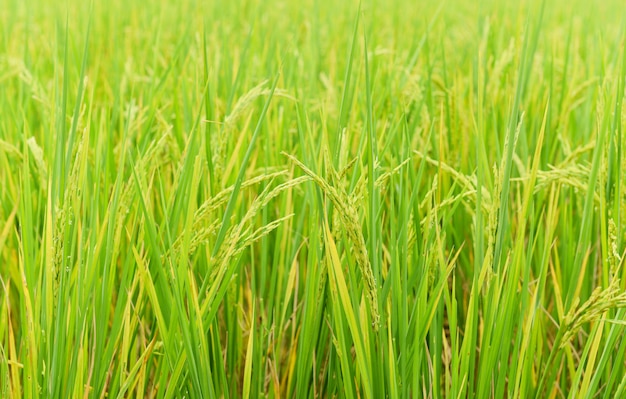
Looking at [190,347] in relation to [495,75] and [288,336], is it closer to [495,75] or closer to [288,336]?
[288,336]

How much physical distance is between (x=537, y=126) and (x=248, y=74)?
68 centimetres

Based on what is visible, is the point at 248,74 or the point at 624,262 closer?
the point at 624,262

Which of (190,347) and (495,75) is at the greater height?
(495,75)

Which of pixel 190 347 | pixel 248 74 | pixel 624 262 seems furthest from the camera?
pixel 248 74

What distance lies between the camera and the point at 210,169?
0.95 metres

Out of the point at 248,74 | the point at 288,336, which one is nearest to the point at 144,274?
the point at 288,336

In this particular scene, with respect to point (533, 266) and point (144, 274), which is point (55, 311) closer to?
point (144, 274)

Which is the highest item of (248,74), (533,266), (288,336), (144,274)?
(248,74)

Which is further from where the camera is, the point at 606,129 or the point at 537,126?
the point at 537,126

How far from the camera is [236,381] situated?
38.6 inches

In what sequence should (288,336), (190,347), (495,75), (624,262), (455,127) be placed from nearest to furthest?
1. (190,347)
2. (624,262)
3. (288,336)
4. (455,127)
5. (495,75)

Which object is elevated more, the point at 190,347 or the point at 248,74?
the point at 248,74

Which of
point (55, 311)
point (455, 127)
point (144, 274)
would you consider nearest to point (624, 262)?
point (455, 127)

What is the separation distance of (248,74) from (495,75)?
573mm
